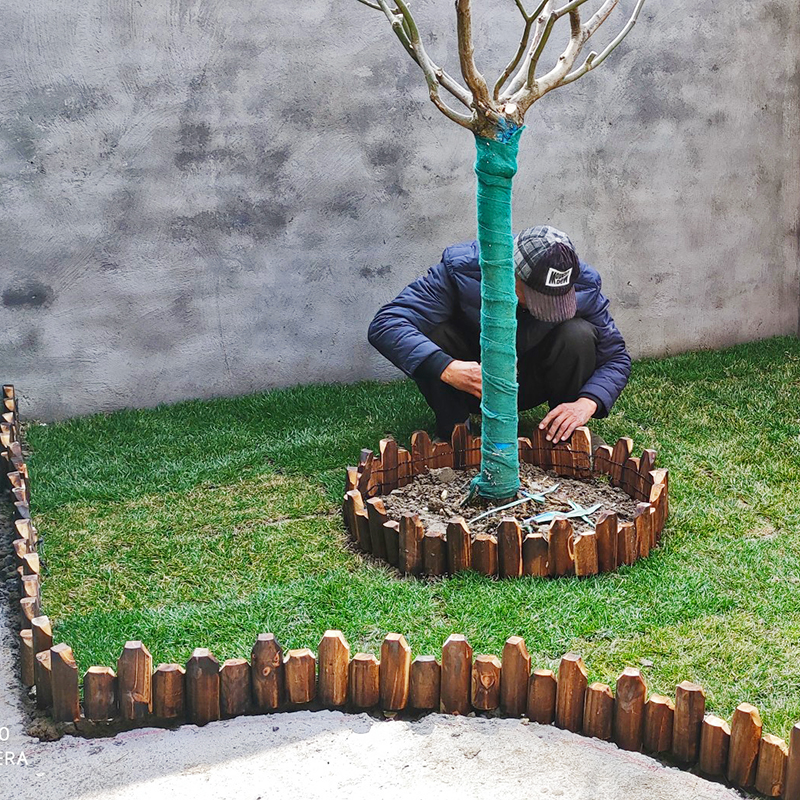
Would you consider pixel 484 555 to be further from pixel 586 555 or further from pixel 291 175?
pixel 291 175

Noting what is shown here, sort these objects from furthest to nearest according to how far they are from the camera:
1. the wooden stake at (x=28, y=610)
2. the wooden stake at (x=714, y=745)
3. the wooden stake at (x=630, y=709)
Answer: the wooden stake at (x=28, y=610)
the wooden stake at (x=630, y=709)
the wooden stake at (x=714, y=745)

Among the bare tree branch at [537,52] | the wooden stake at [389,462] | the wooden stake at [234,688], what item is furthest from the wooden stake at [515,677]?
the bare tree branch at [537,52]

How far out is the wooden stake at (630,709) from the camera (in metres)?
2.92

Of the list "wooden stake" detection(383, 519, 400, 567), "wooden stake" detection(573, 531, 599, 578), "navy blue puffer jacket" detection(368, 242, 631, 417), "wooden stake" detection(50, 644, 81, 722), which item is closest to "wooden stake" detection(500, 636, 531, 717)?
"wooden stake" detection(573, 531, 599, 578)

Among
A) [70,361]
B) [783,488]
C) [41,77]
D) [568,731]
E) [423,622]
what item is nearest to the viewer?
[568,731]

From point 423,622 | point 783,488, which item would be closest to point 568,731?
point 423,622

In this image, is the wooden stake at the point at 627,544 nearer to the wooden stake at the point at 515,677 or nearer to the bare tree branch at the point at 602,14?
the wooden stake at the point at 515,677

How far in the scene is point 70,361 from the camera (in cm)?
604

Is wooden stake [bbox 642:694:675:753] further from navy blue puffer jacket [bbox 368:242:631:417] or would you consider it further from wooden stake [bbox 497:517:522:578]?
navy blue puffer jacket [bbox 368:242:631:417]

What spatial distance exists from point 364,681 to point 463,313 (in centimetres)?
235

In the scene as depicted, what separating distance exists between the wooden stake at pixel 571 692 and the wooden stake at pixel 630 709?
0.11 meters

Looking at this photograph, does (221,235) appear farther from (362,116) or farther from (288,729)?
(288,729)

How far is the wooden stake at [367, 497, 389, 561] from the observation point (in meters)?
4.13

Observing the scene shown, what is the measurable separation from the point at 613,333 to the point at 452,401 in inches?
34.1
